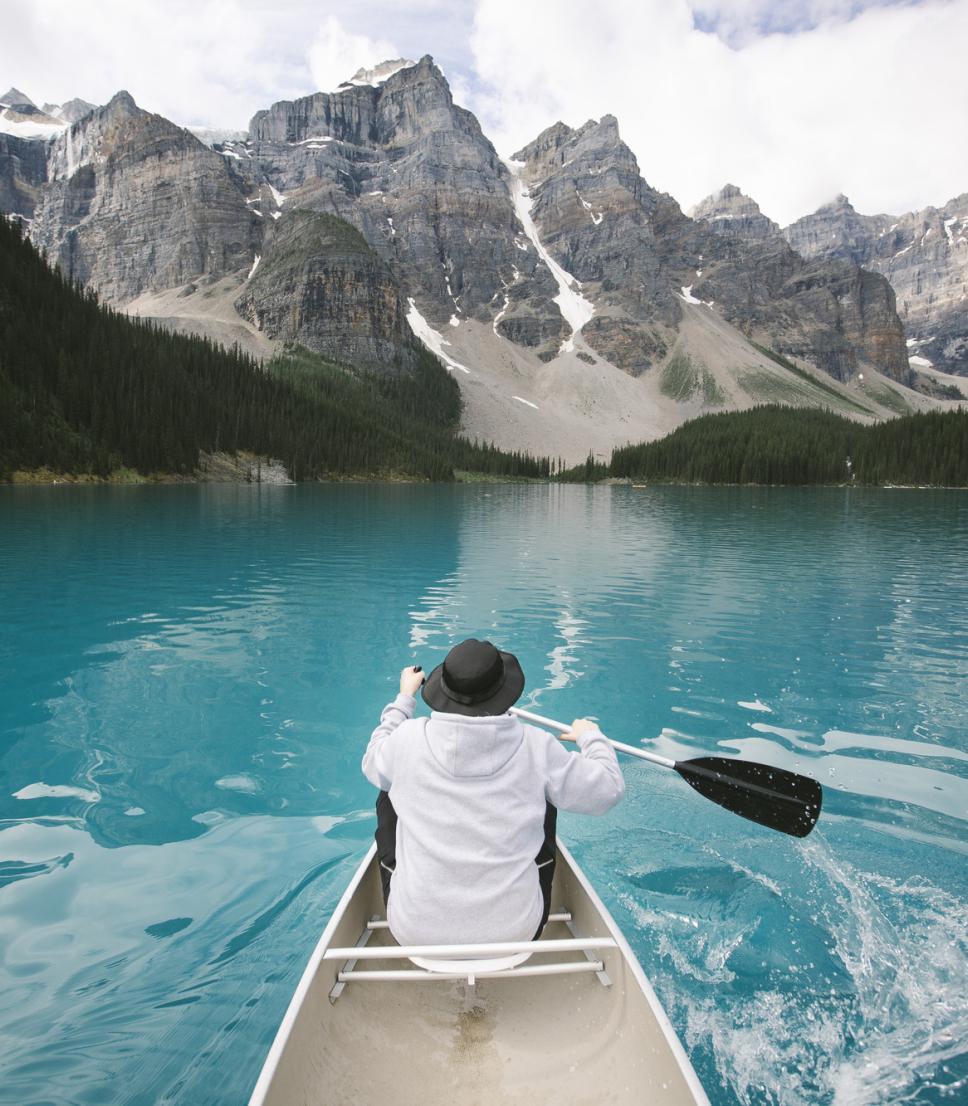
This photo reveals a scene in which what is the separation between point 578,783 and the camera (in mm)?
4395

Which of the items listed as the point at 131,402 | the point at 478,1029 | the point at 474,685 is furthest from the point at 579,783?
the point at 131,402

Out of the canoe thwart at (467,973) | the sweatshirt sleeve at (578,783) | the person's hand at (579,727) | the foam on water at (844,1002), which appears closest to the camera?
the canoe thwart at (467,973)

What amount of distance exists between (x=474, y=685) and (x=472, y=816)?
822mm

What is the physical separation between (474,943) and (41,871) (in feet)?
17.9

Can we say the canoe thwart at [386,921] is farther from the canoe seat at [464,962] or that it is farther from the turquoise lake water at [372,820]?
the turquoise lake water at [372,820]

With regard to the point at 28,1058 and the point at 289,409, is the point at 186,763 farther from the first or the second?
the point at 289,409

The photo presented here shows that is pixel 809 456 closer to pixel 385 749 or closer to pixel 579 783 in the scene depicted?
pixel 579 783

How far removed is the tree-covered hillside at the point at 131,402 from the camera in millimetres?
81312

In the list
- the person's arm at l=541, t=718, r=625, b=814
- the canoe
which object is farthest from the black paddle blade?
the person's arm at l=541, t=718, r=625, b=814

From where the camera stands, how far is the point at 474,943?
4.19m

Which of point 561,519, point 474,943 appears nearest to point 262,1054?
point 474,943

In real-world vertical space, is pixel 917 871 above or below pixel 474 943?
below

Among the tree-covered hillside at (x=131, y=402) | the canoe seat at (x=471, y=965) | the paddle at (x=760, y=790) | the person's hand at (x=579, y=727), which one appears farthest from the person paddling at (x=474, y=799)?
the tree-covered hillside at (x=131, y=402)

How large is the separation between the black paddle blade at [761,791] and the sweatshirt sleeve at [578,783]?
242 cm
